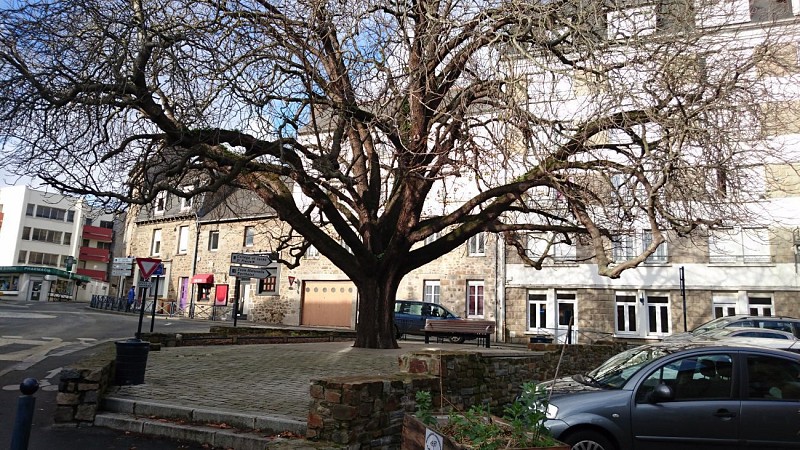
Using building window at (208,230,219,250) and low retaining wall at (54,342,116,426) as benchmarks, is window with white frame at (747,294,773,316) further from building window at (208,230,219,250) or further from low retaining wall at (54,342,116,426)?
building window at (208,230,219,250)

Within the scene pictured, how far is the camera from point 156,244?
39.6 meters

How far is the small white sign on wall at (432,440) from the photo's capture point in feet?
9.61

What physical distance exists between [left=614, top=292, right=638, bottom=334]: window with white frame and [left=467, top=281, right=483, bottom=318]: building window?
6.38 m

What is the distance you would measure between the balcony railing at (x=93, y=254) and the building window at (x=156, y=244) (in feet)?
134

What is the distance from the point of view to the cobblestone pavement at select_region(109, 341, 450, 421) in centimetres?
713

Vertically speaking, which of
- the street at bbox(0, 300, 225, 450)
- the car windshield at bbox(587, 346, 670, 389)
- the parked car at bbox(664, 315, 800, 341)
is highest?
the parked car at bbox(664, 315, 800, 341)

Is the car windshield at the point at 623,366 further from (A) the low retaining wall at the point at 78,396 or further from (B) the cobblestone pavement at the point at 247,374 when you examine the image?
(A) the low retaining wall at the point at 78,396

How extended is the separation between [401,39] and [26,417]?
841 centimetres

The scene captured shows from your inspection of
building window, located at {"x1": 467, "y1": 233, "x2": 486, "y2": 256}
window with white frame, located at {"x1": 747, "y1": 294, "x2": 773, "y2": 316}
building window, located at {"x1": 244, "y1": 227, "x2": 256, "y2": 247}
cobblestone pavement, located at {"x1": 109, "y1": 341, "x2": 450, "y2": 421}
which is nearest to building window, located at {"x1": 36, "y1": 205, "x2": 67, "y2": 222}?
building window, located at {"x1": 244, "y1": 227, "x2": 256, "y2": 247}

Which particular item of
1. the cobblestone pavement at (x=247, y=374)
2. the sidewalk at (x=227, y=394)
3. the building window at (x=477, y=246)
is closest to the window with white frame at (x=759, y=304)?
the building window at (x=477, y=246)

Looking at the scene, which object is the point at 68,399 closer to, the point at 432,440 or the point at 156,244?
the point at 432,440

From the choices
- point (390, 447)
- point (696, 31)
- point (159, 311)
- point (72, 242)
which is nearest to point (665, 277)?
point (696, 31)

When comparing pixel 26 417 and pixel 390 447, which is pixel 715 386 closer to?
pixel 390 447

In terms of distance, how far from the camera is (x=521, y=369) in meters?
10.2
